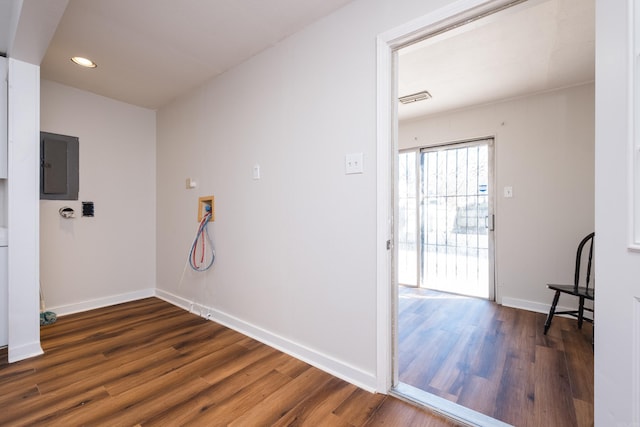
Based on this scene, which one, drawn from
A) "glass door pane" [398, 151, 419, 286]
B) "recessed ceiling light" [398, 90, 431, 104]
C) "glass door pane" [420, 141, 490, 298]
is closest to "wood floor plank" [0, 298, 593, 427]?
"glass door pane" [420, 141, 490, 298]

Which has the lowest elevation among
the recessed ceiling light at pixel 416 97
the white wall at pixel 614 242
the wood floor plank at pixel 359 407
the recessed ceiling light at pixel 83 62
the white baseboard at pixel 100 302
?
the wood floor plank at pixel 359 407

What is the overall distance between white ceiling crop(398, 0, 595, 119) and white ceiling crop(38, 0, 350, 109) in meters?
0.93

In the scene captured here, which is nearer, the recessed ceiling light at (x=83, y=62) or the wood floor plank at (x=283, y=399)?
the wood floor plank at (x=283, y=399)

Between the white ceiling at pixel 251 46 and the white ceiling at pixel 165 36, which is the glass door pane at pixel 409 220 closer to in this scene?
the white ceiling at pixel 251 46

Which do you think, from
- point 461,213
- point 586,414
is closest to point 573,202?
point 461,213

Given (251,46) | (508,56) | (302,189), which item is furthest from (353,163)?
(508,56)

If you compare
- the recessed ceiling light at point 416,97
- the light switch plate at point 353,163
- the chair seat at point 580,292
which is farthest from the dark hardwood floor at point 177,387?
the recessed ceiling light at point 416,97

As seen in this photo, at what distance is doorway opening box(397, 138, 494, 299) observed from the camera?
3.53m

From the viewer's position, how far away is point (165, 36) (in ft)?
6.77

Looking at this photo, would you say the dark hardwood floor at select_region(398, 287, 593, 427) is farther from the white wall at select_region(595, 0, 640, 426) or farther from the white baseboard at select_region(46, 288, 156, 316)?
the white baseboard at select_region(46, 288, 156, 316)

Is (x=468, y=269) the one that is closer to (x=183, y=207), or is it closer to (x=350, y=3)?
(x=350, y=3)

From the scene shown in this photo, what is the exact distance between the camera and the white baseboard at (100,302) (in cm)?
284

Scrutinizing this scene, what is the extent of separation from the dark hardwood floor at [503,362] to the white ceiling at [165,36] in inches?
97.4

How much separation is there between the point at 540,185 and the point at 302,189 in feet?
8.82
